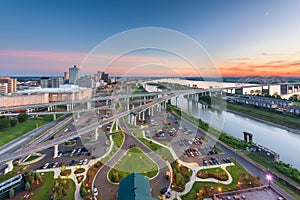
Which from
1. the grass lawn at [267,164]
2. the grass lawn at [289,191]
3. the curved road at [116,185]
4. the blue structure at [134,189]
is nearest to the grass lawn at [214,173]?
the curved road at [116,185]

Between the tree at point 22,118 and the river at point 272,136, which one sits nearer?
the river at point 272,136

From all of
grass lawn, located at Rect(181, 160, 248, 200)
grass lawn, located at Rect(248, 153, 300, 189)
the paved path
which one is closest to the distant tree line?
the paved path

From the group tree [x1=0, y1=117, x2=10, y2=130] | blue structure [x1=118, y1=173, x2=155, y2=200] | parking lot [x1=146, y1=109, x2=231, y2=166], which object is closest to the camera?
blue structure [x1=118, y1=173, x2=155, y2=200]

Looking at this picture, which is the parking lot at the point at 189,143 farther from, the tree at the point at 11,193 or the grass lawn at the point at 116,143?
the tree at the point at 11,193

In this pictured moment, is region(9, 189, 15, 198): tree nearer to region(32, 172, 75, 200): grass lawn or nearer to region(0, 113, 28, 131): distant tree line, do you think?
region(32, 172, 75, 200): grass lawn

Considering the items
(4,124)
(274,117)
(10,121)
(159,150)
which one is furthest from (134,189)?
(274,117)

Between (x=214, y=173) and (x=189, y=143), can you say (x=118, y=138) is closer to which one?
(x=189, y=143)
